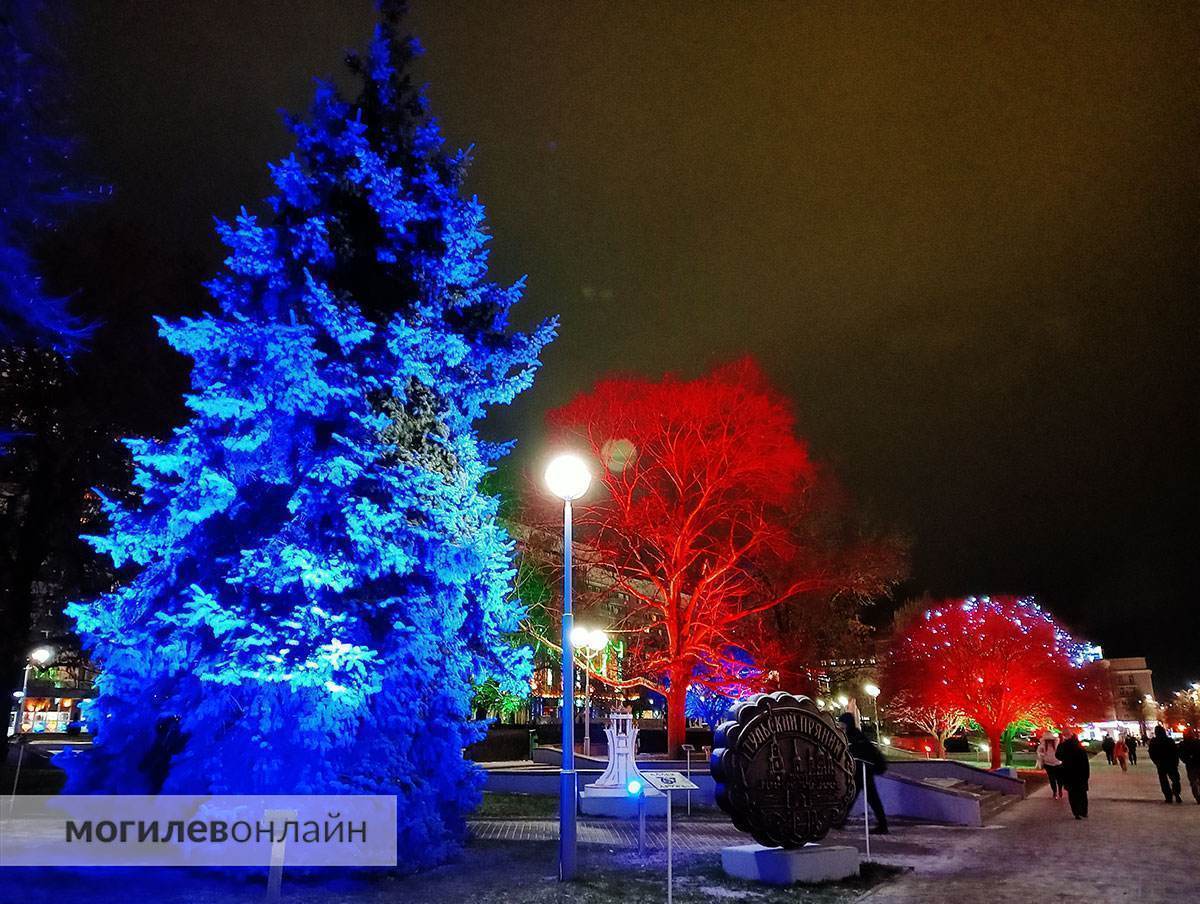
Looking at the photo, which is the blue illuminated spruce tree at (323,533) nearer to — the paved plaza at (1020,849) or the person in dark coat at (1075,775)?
the paved plaza at (1020,849)

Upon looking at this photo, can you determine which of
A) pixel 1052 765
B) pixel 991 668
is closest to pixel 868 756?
pixel 1052 765

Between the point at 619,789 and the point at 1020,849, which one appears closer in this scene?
the point at 1020,849

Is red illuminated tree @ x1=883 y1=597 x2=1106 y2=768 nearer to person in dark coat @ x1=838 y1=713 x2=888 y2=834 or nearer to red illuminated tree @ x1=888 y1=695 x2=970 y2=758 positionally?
red illuminated tree @ x1=888 y1=695 x2=970 y2=758

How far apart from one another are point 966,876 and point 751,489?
55.4 feet

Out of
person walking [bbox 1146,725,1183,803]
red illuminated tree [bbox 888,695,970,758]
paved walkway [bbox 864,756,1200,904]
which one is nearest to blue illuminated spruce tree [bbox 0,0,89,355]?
paved walkway [bbox 864,756,1200,904]

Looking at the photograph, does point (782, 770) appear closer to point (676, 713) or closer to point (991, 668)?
point (676, 713)

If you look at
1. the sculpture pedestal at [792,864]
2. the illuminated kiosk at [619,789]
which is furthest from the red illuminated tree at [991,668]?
the sculpture pedestal at [792,864]

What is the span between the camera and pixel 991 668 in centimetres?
3578

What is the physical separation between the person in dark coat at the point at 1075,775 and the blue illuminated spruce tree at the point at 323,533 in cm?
1234

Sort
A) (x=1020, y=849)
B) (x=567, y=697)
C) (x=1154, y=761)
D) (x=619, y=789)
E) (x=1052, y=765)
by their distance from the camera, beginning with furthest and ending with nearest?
(x=1052, y=765)
(x=1154, y=761)
(x=619, y=789)
(x=1020, y=849)
(x=567, y=697)

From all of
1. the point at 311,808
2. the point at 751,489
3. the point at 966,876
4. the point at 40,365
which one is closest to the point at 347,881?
the point at 311,808

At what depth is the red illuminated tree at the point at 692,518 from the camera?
25906 mm

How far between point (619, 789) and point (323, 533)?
324 inches

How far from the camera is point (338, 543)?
1058 cm
